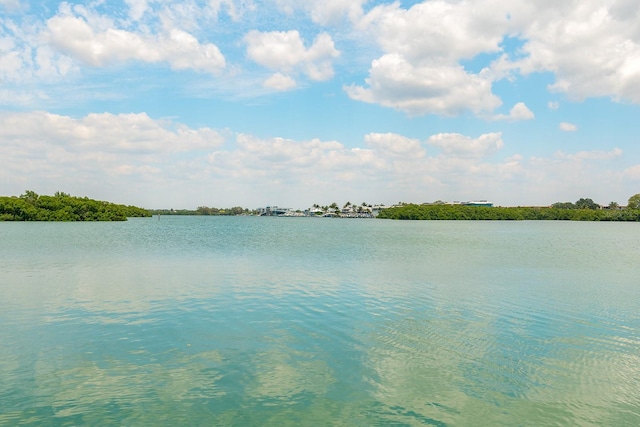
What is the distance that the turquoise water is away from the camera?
8984 mm

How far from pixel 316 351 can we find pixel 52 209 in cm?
14270

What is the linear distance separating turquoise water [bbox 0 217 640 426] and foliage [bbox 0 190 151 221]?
379 ft

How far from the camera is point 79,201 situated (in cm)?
14025

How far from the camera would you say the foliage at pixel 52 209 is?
120 m

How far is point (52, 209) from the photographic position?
5128 inches

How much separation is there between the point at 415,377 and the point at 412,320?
18.5 feet

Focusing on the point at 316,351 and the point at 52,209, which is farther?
the point at 52,209

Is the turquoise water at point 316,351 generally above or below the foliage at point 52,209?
below

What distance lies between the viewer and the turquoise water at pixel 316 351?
8984 millimetres

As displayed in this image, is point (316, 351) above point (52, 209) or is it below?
below

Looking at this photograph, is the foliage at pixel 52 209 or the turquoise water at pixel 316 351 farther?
the foliage at pixel 52 209

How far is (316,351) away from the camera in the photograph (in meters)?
12.6

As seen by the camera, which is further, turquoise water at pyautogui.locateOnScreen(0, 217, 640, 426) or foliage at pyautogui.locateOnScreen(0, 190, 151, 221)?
foliage at pyautogui.locateOnScreen(0, 190, 151, 221)

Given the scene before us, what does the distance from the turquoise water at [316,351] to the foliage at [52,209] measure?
11566 centimetres
